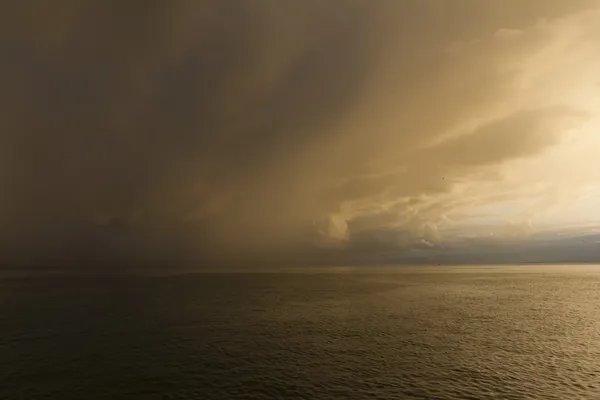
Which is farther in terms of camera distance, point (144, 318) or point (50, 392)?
point (144, 318)

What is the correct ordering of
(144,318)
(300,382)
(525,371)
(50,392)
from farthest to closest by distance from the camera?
(144,318) → (525,371) → (300,382) → (50,392)

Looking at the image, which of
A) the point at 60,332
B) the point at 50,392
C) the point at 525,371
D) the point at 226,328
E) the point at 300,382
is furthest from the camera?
the point at 226,328

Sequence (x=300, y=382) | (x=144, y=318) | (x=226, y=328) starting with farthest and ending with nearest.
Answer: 1. (x=144, y=318)
2. (x=226, y=328)
3. (x=300, y=382)

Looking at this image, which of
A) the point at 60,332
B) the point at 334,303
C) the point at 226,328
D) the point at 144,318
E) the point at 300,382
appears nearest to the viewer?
the point at 300,382

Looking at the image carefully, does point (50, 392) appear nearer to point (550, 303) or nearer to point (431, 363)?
point (431, 363)

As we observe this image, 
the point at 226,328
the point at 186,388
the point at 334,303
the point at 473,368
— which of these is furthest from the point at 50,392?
the point at 334,303

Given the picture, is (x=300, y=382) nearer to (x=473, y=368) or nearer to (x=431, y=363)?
(x=431, y=363)

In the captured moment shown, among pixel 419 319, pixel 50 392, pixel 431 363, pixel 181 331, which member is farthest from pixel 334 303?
pixel 50 392

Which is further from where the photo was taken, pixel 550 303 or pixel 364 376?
pixel 550 303

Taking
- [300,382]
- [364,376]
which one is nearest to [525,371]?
[364,376]
